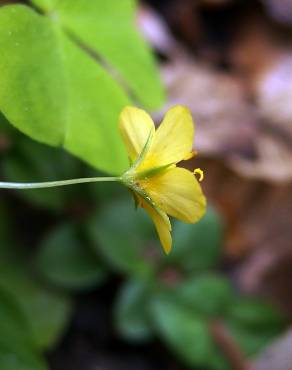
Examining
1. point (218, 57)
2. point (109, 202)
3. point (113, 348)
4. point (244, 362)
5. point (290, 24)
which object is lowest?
point (113, 348)

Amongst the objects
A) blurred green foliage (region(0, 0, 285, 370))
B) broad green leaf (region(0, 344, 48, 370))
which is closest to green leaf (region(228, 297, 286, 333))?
blurred green foliage (region(0, 0, 285, 370))

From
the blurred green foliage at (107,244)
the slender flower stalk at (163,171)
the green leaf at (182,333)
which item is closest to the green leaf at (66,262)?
the blurred green foliage at (107,244)

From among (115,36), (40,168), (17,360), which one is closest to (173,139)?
(17,360)

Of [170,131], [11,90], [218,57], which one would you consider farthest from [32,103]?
[218,57]

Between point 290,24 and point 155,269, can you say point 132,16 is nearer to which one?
point 155,269

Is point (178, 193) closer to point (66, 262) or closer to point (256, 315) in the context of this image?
point (66, 262)

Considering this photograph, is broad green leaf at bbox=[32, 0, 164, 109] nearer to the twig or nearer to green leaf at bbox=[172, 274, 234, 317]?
green leaf at bbox=[172, 274, 234, 317]
